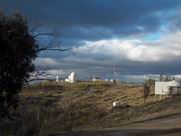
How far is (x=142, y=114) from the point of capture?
39.7 meters

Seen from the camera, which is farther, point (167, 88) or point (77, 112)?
point (167, 88)

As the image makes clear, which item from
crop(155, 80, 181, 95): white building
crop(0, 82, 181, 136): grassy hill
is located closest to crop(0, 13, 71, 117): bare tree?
crop(0, 82, 181, 136): grassy hill

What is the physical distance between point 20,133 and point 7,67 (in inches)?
129

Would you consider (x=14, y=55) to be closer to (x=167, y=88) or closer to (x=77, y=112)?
(x=77, y=112)

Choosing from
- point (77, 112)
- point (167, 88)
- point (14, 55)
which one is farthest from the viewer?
point (167, 88)

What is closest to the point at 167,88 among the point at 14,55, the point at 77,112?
the point at 77,112

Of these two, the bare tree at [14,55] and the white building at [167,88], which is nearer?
the bare tree at [14,55]

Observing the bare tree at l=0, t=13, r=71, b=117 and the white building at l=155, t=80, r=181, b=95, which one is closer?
the bare tree at l=0, t=13, r=71, b=117

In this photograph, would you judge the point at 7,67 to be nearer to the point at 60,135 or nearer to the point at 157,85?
the point at 60,135

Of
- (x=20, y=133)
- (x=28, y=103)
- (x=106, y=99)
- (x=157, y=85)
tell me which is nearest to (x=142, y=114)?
(x=28, y=103)

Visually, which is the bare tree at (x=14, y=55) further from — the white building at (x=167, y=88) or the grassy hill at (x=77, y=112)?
the white building at (x=167, y=88)

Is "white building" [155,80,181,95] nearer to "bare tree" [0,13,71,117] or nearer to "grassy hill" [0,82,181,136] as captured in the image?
"grassy hill" [0,82,181,136]

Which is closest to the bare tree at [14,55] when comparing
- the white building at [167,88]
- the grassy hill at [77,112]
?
the grassy hill at [77,112]

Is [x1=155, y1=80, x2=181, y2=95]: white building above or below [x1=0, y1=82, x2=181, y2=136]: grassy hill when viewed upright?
above
